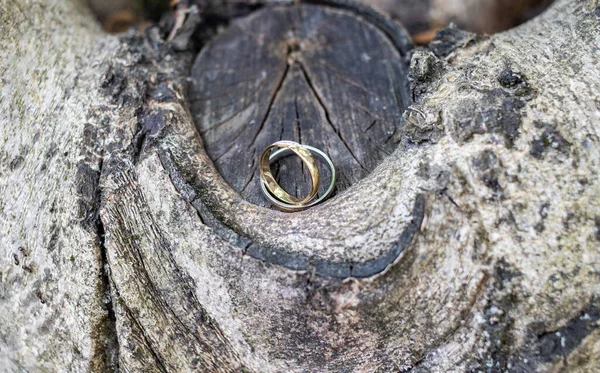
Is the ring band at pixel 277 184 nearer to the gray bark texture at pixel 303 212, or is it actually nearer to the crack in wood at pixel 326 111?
the gray bark texture at pixel 303 212

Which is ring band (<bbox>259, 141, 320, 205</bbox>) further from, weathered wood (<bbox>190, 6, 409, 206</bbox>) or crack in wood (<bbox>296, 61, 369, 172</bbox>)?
crack in wood (<bbox>296, 61, 369, 172</bbox>)

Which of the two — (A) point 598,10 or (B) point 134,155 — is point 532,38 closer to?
(A) point 598,10

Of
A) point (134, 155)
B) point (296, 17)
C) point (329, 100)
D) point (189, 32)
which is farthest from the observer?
point (296, 17)

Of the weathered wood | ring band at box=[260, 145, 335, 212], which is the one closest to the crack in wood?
the weathered wood

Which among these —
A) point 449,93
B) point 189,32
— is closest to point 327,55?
point 189,32

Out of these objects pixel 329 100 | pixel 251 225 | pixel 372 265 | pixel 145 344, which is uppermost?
pixel 329 100
